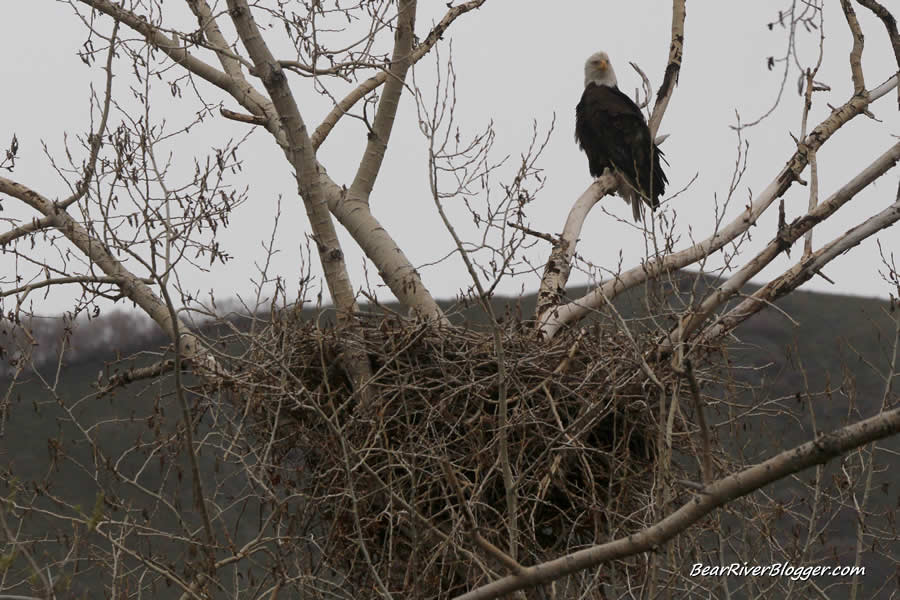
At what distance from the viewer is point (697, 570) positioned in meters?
5.81

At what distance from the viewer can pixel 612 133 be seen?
927cm

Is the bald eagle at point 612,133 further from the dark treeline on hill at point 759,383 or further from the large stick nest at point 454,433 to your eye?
the large stick nest at point 454,433

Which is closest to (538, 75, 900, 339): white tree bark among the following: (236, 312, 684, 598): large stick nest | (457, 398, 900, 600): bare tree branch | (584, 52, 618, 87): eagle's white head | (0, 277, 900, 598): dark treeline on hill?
(236, 312, 684, 598): large stick nest

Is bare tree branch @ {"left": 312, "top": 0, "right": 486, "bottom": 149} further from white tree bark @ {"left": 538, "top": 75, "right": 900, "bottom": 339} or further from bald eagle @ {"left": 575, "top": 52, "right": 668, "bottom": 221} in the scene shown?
bald eagle @ {"left": 575, "top": 52, "right": 668, "bottom": 221}

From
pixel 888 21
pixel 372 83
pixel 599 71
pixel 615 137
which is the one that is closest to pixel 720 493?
pixel 888 21

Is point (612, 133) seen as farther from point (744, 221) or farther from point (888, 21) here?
point (888, 21)

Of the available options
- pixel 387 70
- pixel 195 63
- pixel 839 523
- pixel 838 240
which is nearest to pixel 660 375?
pixel 838 240

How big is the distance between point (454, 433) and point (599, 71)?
600 centimetres

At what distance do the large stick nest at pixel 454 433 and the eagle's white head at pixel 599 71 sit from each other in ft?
17.5

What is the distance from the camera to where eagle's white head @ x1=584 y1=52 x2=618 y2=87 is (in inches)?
396

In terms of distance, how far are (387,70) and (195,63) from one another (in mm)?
1257

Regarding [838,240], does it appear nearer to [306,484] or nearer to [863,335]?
[306,484]

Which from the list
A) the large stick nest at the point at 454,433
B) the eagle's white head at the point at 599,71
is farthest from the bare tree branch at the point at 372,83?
the eagle's white head at the point at 599,71

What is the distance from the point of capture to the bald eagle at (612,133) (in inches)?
350
